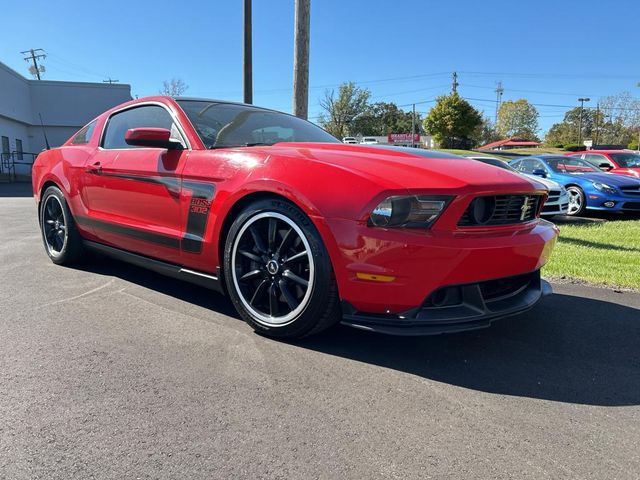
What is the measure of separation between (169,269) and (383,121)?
85.3m

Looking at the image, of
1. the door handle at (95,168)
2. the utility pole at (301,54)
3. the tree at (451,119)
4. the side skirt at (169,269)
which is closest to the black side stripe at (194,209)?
the side skirt at (169,269)

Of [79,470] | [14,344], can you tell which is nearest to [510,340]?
[79,470]

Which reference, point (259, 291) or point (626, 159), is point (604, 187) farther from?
point (259, 291)

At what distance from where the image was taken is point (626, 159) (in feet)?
42.0

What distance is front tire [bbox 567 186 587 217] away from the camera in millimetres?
9773

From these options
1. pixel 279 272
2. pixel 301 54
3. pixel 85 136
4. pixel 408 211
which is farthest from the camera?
pixel 301 54

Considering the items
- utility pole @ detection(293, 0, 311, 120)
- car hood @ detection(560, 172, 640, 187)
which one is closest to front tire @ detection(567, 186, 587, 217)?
car hood @ detection(560, 172, 640, 187)

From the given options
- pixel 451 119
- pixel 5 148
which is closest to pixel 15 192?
pixel 5 148

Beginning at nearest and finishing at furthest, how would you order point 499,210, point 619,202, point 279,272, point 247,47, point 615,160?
point 499,210, point 279,272, point 619,202, point 247,47, point 615,160

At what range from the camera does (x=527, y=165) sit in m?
11.6

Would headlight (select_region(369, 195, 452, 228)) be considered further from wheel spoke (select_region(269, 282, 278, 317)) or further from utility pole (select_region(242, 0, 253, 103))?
utility pole (select_region(242, 0, 253, 103))

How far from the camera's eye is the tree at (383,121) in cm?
7450

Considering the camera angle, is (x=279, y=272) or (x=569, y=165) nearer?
(x=279, y=272)

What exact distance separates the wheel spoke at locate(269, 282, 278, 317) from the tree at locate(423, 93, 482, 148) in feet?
188
